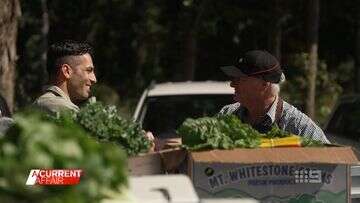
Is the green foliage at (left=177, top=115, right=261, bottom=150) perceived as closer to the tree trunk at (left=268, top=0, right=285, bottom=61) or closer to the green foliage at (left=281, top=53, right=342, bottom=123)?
the tree trunk at (left=268, top=0, right=285, bottom=61)

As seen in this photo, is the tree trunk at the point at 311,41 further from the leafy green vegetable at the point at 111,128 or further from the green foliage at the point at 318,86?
the leafy green vegetable at the point at 111,128

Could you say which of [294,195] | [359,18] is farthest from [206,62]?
[294,195]

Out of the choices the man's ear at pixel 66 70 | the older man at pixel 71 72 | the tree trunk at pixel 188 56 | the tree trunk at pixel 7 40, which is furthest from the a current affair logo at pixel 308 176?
the tree trunk at pixel 188 56

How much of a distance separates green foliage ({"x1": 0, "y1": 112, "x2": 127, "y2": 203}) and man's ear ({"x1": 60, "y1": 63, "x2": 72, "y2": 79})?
269 cm

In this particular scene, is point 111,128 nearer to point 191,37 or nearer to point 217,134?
point 217,134

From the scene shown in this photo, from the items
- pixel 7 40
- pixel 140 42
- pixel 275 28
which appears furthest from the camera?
pixel 140 42

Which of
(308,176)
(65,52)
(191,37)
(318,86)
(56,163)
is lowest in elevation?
(318,86)

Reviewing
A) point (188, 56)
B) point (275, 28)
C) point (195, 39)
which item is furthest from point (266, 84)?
point (195, 39)

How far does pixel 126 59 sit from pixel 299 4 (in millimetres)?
12115

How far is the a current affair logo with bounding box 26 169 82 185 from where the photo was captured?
9.19ft

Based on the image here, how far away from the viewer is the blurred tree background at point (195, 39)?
58.0 ft

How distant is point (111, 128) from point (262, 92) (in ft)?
6.08

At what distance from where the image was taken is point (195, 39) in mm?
19734

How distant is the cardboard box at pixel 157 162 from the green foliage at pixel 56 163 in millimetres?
910
